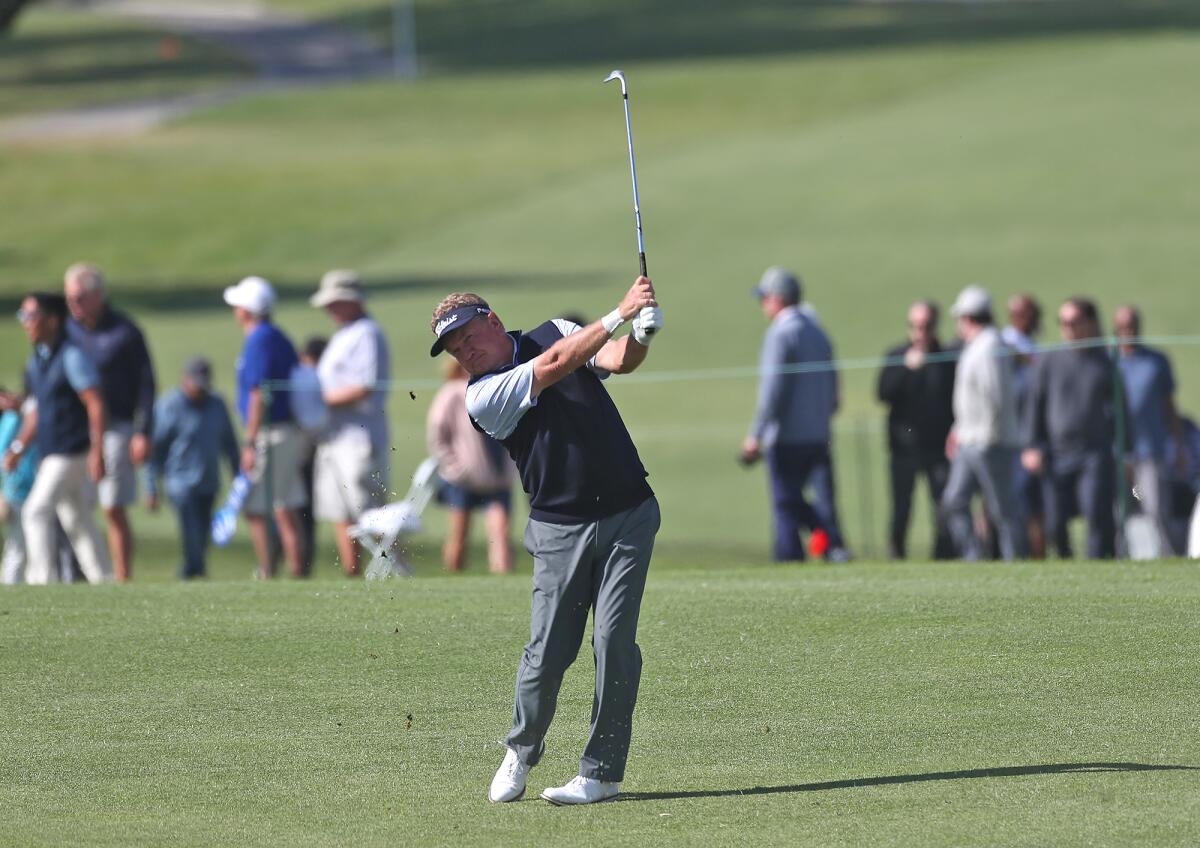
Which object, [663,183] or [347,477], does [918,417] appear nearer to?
[347,477]

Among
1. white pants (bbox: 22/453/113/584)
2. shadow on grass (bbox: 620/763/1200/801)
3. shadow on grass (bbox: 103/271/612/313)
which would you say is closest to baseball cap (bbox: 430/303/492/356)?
shadow on grass (bbox: 620/763/1200/801)

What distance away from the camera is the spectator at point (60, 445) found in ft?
42.3

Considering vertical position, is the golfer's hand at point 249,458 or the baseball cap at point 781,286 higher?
the baseball cap at point 781,286

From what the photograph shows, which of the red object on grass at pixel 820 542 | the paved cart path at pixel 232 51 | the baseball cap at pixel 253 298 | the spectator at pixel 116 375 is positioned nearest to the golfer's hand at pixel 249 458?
the spectator at pixel 116 375

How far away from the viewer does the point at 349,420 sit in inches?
575

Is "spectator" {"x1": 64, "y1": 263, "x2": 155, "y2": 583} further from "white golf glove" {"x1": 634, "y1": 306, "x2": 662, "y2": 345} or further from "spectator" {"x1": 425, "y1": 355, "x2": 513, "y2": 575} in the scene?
"white golf glove" {"x1": 634, "y1": 306, "x2": 662, "y2": 345}

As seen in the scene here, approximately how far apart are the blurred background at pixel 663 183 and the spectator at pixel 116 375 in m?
2.95

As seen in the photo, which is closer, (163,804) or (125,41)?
(163,804)

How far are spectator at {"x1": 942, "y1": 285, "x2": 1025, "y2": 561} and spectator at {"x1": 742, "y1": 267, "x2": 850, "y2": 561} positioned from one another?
89 cm

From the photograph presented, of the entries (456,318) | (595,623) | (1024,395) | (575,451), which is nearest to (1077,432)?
(1024,395)

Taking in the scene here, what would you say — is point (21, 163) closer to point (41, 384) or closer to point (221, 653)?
point (41, 384)

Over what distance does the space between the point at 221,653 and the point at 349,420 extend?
5.00 meters

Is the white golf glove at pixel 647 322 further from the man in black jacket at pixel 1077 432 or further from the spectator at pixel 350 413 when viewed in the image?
the spectator at pixel 350 413

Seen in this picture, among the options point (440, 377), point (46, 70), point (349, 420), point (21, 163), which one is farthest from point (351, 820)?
point (46, 70)
